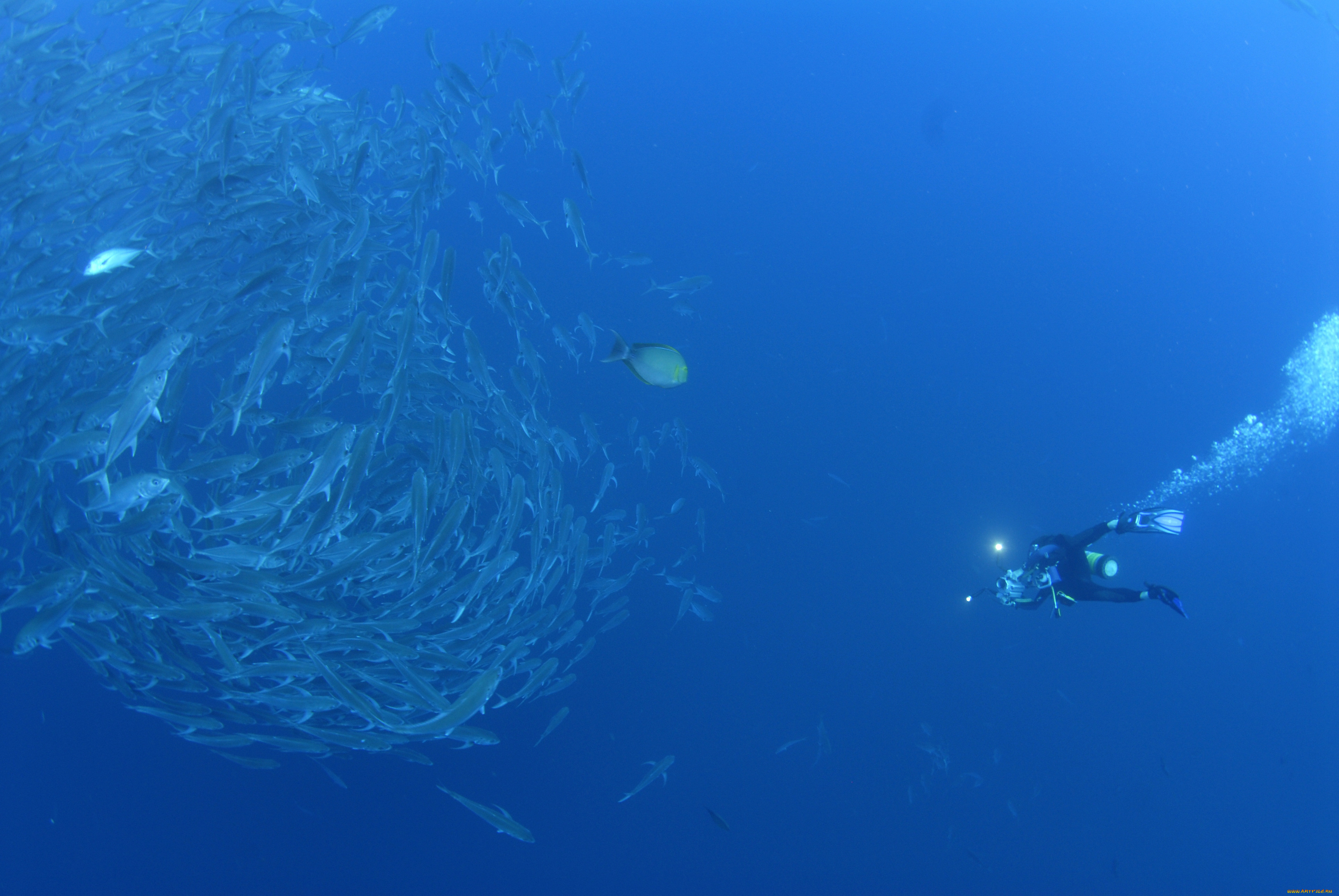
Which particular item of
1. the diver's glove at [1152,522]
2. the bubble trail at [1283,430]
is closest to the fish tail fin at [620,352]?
the diver's glove at [1152,522]

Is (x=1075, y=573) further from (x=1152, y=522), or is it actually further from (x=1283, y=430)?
(x=1283, y=430)

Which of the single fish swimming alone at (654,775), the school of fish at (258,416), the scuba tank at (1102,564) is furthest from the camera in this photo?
the scuba tank at (1102,564)

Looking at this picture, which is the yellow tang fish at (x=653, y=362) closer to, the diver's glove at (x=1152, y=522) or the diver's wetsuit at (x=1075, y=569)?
the diver's wetsuit at (x=1075, y=569)

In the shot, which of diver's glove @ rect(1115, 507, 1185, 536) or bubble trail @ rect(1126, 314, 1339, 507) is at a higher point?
diver's glove @ rect(1115, 507, 1185, 536)

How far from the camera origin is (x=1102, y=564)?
5.54 metres

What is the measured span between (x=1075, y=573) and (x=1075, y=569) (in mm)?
42

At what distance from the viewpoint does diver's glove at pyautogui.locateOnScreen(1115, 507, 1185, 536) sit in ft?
19.4

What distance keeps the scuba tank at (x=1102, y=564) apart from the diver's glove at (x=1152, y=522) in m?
0.75

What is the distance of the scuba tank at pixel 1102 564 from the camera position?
18.0 ft

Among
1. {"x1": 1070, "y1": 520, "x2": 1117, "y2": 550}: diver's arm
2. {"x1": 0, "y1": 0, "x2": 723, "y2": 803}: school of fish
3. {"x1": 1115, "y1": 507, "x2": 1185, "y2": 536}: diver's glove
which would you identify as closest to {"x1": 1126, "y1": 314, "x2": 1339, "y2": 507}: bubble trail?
{"x1": 1115, "y1": 507, "x2": 1185, "y2": 536}: diver's glove

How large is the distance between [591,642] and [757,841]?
3317 millimetres

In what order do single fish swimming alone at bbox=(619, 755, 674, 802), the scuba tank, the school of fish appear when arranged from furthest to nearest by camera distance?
1. the scuba tank
2. single fish swimming alone at bbox=(619, 755, 674, 802)
3. the school of fish

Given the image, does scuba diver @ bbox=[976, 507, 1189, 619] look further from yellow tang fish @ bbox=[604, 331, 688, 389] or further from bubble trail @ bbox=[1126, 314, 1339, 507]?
yellow tang fish @ bbox=[604, 331, 688, 389]

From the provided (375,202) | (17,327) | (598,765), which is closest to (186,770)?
(598,765)
